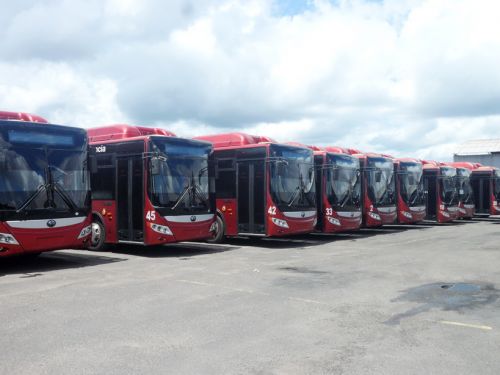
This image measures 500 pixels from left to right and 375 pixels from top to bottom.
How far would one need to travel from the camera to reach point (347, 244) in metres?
16.8

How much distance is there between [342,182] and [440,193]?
949 centimetres

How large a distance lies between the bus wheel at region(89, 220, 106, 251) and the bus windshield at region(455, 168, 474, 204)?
62.0ft

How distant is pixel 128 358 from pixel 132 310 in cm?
209

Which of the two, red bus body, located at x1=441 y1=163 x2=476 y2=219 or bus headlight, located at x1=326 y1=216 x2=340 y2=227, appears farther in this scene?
red bus body, located at x1=441 y1=163 x2=476 y2=219

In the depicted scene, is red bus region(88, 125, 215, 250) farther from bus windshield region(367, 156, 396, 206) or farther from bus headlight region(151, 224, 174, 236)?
bus windshield region(367, 156, 396, 206)

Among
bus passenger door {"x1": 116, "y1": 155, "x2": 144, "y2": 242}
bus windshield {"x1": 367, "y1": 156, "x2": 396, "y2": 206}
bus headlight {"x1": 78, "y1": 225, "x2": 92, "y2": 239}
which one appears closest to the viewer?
bus headlight {"x1": 78, "y1": 225, "x2": 92, "y2": 239}

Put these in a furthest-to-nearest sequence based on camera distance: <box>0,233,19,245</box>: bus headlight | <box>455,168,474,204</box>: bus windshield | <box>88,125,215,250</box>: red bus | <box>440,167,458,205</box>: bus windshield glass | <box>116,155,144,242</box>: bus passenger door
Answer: <box>455,168,474,204</box>: bus windshield → <box>440,167,458,205</box>: bus windshield glass → <box>116,155,144,242</box>: bus passenger door → <box>88,125,215,250</box>: red bus → <box>0,233,19,245</box>: bus headlight

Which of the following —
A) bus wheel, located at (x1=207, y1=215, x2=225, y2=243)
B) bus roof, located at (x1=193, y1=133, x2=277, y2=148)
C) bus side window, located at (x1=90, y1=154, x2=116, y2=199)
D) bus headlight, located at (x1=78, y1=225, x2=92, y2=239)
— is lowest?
bus wheel, located at (x1=207, y1=215, x2=225, y2=243)

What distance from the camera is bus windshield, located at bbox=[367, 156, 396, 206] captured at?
2136 cm

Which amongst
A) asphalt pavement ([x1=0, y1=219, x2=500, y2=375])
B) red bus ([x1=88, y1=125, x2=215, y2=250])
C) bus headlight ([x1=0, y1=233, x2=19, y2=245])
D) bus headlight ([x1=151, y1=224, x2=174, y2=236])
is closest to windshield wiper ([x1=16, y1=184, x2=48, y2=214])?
bus headlight ([x1=0, y1=233, x2=19, y2=245])

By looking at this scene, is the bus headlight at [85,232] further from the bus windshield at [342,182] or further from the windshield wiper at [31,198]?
the bus windshield at [342,182]

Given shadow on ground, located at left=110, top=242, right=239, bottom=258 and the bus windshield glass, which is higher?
the bus windshield glass

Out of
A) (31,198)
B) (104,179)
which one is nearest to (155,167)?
(104,179)

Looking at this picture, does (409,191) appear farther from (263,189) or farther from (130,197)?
(130,197)
